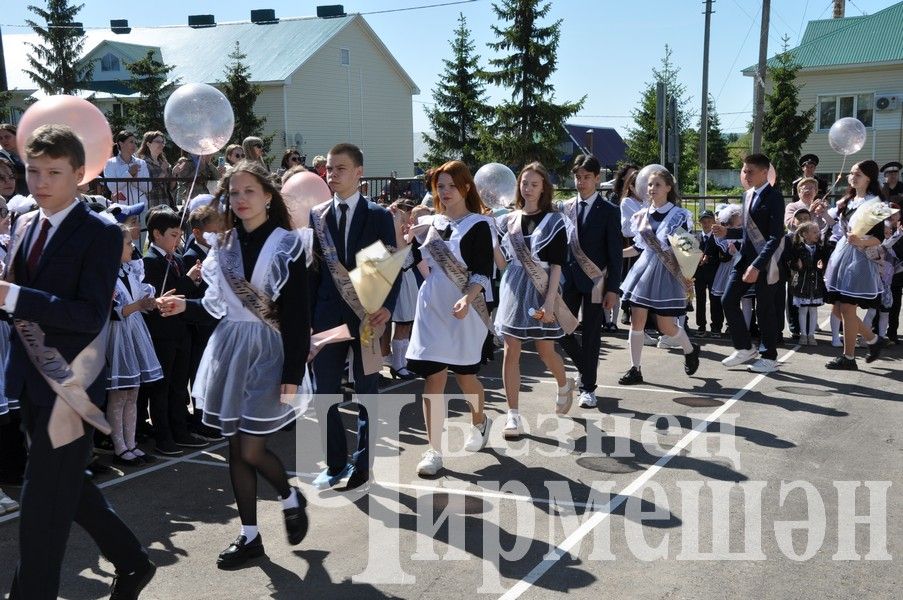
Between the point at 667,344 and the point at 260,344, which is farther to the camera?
the point at 667,344

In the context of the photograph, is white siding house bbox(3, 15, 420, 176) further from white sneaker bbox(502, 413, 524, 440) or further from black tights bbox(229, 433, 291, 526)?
black tights bbox(229, 433, 291, 526)

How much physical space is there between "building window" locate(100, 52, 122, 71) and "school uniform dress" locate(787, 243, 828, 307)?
129ft

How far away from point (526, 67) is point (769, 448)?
3063 centimetres

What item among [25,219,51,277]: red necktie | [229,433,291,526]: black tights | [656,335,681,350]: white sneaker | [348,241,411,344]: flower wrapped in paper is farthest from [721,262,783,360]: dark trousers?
[25,219,51,277]: red necktie

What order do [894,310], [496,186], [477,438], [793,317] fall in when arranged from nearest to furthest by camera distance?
[477,438], [496,186], [894,310], [793,317]

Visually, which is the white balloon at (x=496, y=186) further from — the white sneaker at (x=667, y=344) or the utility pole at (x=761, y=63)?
the utility pole at (x=761, y=63)

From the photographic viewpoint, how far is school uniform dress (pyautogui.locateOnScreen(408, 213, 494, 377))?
19.1 ft

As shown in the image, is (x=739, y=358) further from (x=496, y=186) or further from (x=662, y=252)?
(x=496, y=186)

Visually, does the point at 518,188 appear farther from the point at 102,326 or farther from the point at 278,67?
the point at 278,67

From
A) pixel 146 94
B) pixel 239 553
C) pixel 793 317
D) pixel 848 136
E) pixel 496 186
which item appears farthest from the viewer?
pixel 146 94

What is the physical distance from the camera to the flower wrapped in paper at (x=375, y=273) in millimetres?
5188

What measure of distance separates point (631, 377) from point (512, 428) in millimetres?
2266

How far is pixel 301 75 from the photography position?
37.9 metres


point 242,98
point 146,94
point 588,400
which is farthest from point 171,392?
point 146,94
